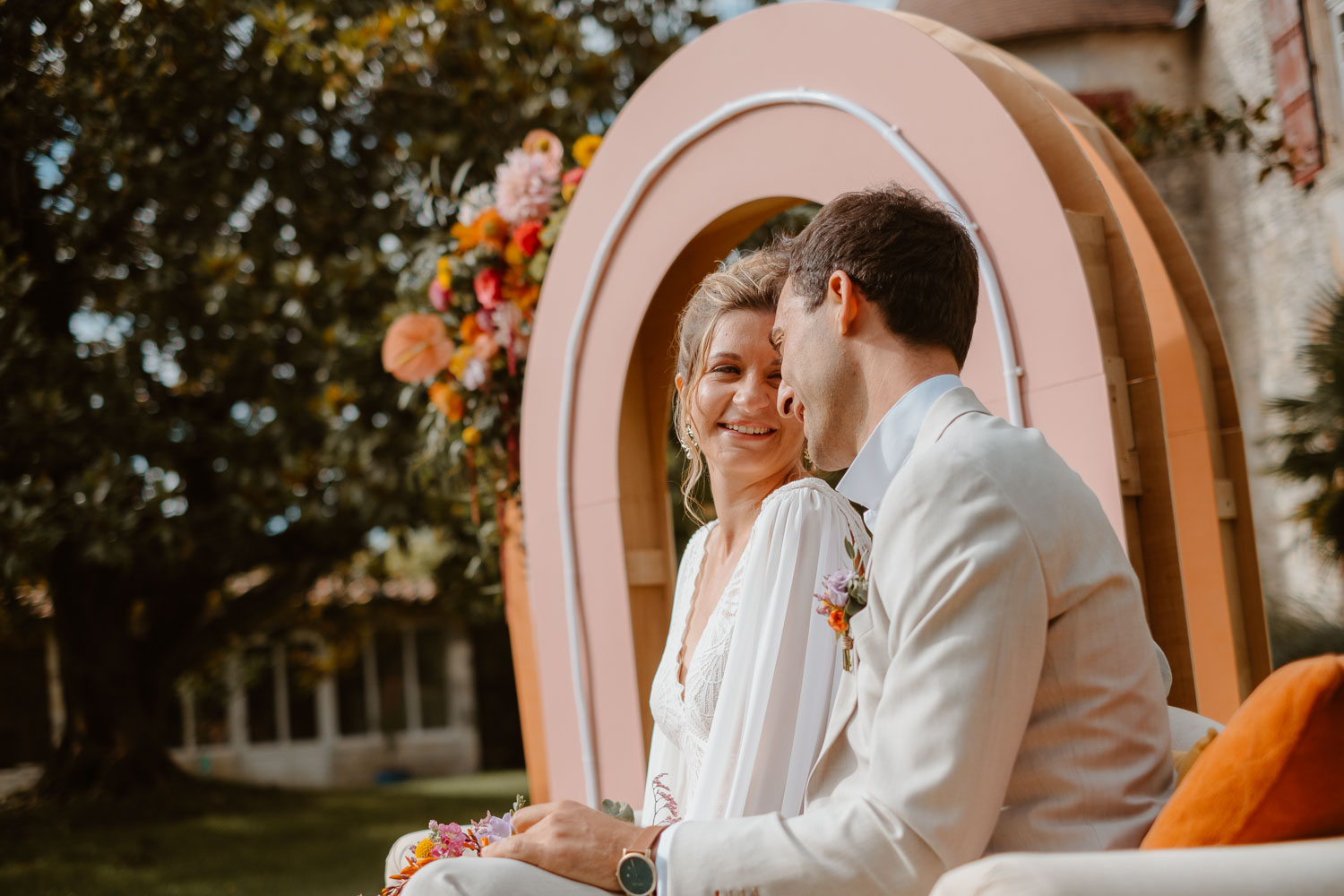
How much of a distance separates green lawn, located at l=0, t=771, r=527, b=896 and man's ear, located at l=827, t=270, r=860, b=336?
628 cm

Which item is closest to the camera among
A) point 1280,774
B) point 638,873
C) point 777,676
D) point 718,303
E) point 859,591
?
point 1280,774

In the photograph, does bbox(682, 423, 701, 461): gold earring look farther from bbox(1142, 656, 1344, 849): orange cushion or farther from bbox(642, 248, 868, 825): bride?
bbox(1142, 656, 1344, 849): orange cushion

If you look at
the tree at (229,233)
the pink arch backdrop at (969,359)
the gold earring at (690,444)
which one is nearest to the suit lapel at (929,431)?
the pink arch backdrop at (969,359)

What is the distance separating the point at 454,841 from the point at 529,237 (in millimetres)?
3252

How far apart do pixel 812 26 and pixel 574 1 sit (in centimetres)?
611

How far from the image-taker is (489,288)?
16.6ft

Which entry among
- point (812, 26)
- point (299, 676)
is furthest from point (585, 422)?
point (299, 676)

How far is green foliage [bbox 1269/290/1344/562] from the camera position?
6.97 m

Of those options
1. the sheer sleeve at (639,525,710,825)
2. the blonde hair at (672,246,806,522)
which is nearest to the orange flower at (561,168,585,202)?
the blonde hair at (672,246,806,522)

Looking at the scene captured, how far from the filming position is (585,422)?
4449mm

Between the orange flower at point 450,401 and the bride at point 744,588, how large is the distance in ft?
6.98

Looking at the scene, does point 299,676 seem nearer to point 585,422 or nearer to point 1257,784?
point 585,422

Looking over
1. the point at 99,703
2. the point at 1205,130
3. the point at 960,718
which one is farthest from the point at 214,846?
the point at 960,718

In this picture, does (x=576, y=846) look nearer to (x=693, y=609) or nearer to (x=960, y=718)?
(x=960, y=718)
